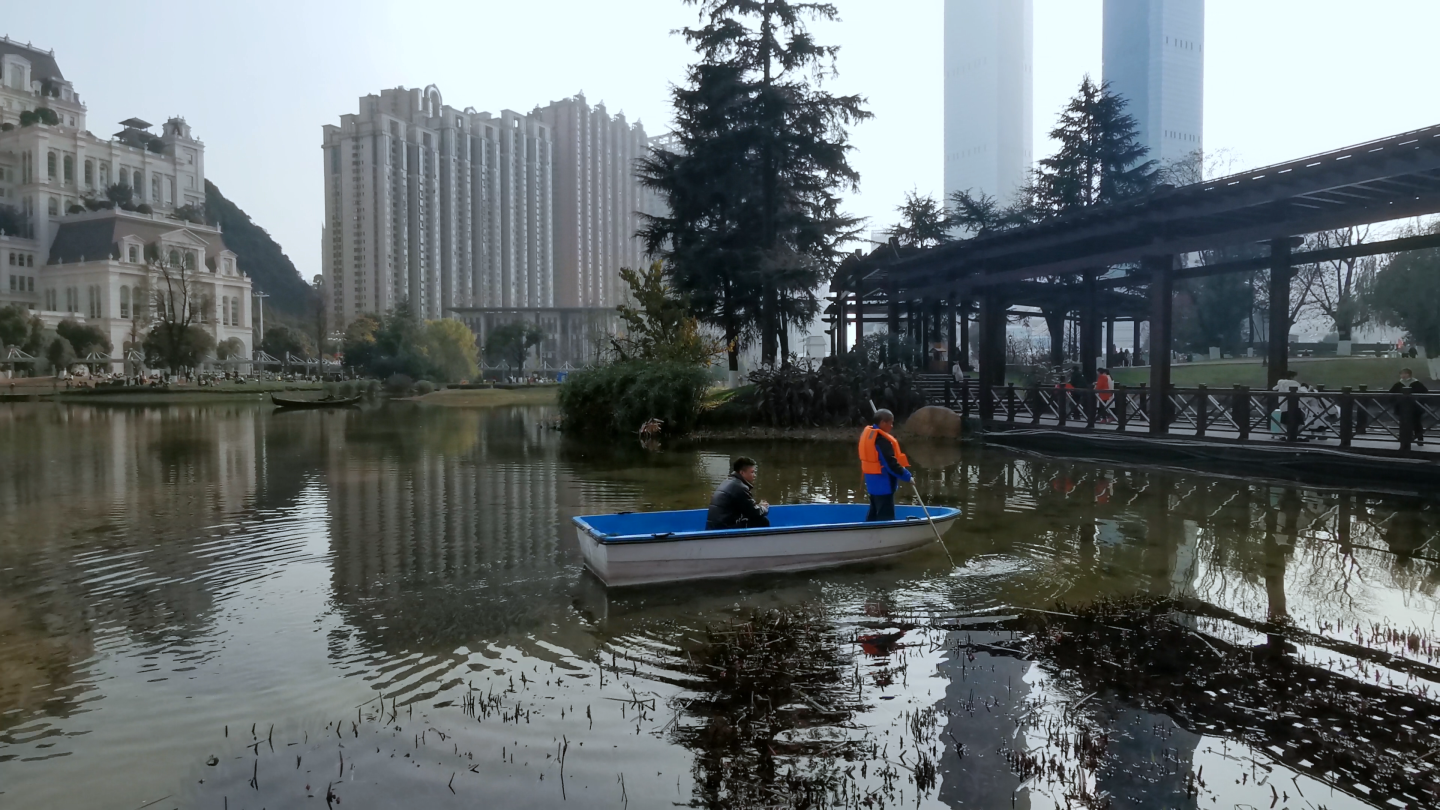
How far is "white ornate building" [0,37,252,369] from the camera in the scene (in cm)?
8056

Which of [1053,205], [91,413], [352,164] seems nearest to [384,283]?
[352,164]

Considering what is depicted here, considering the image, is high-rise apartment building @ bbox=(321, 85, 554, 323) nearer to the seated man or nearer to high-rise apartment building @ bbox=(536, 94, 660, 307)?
high-rise apartment building @ bbox=(536, 94, 660, 307)

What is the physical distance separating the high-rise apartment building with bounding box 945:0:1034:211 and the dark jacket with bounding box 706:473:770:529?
5592 inches

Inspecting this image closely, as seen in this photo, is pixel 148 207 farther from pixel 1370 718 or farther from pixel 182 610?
pixel 1370 718

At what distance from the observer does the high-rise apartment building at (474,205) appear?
106562 mm

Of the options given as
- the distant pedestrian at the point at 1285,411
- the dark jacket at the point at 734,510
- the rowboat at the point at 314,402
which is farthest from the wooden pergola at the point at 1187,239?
the rowboat at the point at 314,402

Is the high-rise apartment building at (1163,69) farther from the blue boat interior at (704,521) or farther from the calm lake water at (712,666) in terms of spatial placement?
the blue boat interior at (704,521)

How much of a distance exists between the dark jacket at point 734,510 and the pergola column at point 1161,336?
12.6 metres

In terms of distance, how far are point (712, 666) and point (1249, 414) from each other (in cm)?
1434

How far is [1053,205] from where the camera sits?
1448 inches

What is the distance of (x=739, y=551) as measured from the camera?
8898 mm

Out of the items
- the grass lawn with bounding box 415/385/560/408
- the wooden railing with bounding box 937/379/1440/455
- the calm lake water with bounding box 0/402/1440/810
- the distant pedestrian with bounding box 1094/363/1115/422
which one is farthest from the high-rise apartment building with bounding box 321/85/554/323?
the calm lake water with bounding box 0/402/1440/810

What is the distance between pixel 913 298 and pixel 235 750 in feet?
86.4

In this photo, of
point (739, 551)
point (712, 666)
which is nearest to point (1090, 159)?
point (739, 551)
